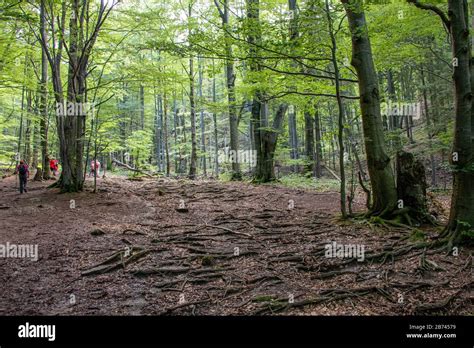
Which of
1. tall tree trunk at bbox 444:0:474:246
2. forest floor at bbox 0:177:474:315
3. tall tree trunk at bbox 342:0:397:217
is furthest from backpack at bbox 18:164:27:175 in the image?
tall tree trunk at bbox 444:0:474:246

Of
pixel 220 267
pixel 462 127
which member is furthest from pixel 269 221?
pixel 462 127

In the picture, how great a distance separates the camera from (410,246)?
5.68m

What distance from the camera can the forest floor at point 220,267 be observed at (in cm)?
433

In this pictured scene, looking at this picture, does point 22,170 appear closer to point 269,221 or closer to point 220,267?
point 269,221

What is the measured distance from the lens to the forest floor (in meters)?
4.33

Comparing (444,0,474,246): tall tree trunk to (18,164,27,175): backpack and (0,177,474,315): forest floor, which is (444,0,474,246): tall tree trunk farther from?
(18,164,27,175): backpack

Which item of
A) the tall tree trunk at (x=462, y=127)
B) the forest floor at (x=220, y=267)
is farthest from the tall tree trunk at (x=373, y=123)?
the tall tree trunk at (x=462, y=127)

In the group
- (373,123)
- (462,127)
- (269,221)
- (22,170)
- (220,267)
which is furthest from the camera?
(22,170)

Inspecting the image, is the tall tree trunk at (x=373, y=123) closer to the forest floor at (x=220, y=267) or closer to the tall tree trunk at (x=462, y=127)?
the forest floor at (x=220, y=267)

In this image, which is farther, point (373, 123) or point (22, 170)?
point (22, 170)

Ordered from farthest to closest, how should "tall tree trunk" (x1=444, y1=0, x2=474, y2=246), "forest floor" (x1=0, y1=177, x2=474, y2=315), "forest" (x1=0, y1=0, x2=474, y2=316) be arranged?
"tall tree trunk" (x1=444, y1=0, x2=474, y2=246)
"forest" (x1=0, y1=0, x2=474, y2=316)
"forest floor" (x1=0, y1=177, x2=474, y2=315)

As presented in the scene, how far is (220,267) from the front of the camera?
5.76m

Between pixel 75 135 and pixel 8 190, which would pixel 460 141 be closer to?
pixel 75 135
